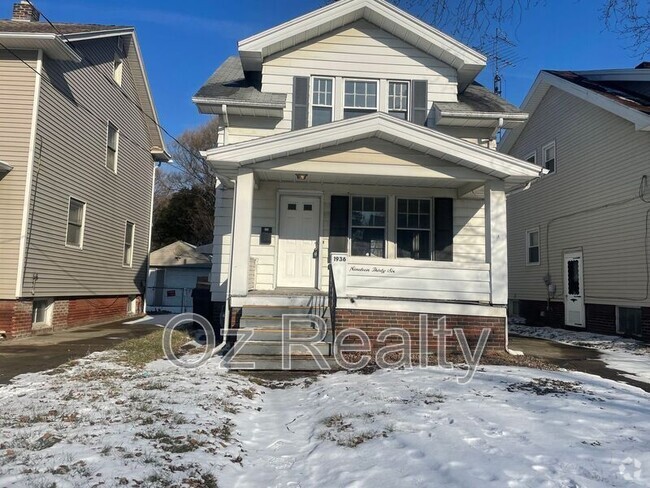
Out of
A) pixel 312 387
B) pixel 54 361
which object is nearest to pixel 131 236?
pixel 54 361

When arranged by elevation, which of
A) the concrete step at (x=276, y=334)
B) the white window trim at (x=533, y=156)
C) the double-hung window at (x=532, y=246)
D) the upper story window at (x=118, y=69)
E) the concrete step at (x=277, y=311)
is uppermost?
the upper story window at (x=118, y=69)

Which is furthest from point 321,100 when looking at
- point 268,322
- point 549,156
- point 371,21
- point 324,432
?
point 549,156

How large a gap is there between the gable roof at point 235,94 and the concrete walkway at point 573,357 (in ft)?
22.3

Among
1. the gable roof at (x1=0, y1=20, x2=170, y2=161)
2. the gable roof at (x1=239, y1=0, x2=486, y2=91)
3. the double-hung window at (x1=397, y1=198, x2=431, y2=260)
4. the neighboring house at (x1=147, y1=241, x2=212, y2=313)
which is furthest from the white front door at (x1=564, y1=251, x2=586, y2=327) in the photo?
the neighboring house at (x1=147, y1=241, x2=212, y2=313)

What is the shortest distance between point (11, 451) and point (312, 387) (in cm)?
322

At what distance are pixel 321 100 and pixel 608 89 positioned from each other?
876 cm

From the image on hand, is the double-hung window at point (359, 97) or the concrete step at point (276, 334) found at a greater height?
the double-hung window at point (359, 97)

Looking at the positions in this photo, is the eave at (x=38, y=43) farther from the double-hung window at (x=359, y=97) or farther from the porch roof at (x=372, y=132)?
the double-hung window at (x=359, y=97)

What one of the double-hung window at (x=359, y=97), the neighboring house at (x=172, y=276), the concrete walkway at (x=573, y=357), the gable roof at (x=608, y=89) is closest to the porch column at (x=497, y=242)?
the concrete walkway at (x=573, y=357)

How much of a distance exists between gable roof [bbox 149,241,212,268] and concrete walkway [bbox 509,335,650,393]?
16.6 m

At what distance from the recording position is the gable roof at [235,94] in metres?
9.55

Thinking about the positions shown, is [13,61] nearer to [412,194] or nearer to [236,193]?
[236,193]

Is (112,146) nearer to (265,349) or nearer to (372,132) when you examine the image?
(372,132)

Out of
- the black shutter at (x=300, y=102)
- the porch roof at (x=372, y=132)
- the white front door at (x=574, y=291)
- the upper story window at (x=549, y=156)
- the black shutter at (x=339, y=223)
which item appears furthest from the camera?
the upper story window at (x=549, y=156)
